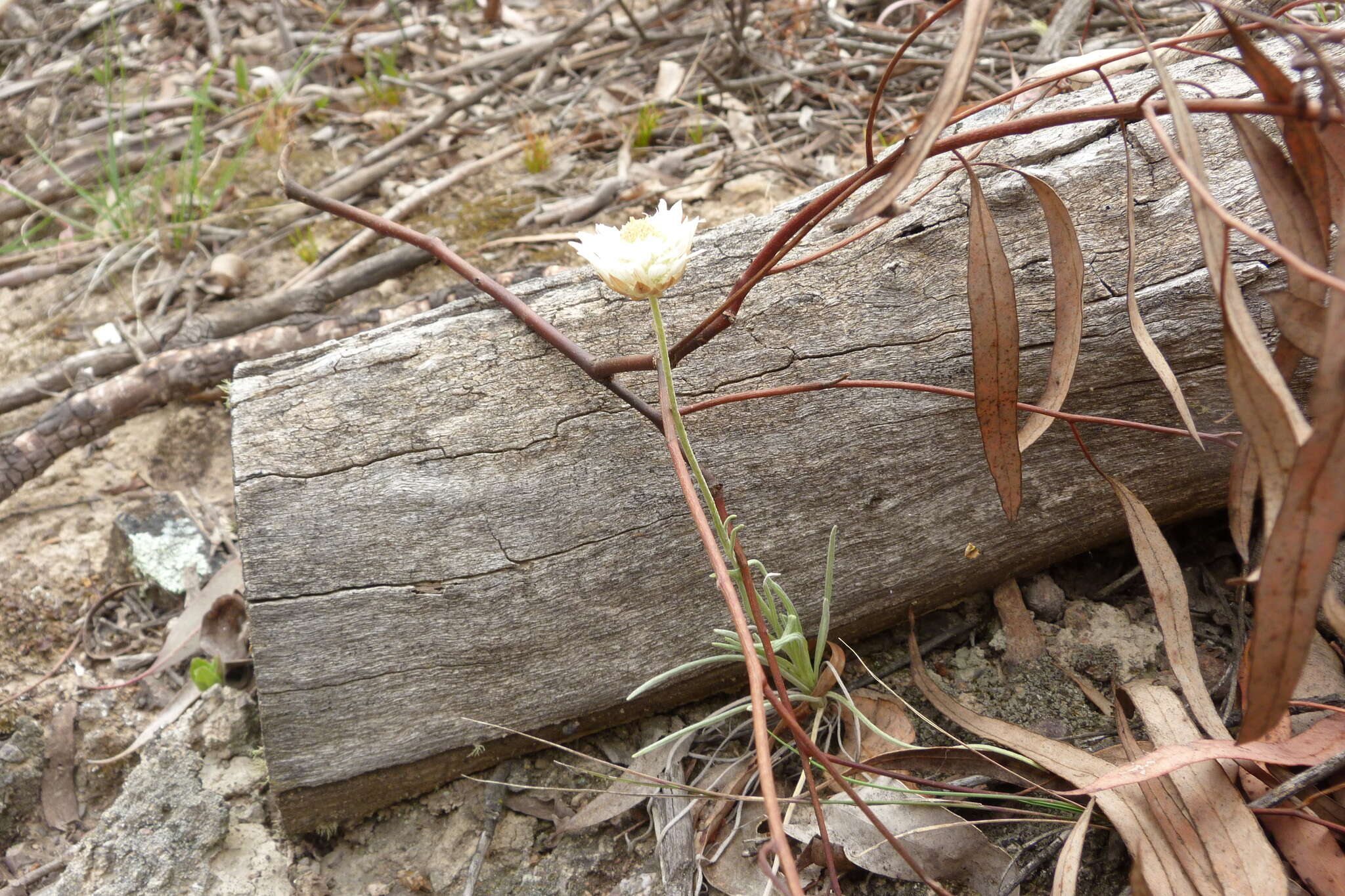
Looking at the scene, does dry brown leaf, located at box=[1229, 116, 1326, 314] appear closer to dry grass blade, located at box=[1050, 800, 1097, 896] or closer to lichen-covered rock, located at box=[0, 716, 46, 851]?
dry grass blade, located at box=[1050, 800, 1097, 896]

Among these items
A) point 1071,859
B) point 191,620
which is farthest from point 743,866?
point 191,620

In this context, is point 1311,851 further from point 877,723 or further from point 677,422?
point 677,422

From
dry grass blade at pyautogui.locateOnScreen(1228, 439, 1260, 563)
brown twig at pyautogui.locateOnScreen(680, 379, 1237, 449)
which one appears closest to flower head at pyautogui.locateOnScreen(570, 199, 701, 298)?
brown twig at pyautogui.locateOnScreen(680, 379, 1237, 449)

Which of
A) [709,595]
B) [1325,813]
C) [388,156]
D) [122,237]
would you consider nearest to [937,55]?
[388,156]

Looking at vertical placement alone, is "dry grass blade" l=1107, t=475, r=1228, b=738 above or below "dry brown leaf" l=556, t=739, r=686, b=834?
above

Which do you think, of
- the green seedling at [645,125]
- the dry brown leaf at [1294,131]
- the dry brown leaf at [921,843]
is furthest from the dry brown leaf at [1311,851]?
the green seedling at [645,125]

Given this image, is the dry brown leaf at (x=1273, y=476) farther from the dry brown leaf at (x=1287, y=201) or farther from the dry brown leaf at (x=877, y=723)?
the dry brown leaf at (x=877, y=723)

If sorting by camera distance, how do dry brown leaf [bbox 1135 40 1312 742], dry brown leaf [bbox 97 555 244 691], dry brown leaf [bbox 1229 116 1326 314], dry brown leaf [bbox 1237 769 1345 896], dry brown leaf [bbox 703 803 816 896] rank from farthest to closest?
dry brown leaf [bbox 97 555 244 691], dry brown leaf [bbox 703 803 816 896], dry brown leaf [bbox 1237 769 1345 896], dry brown leaf [bbox 1229 116 1326 314], dry brown leaf [bbox 1135 40 1312 742]

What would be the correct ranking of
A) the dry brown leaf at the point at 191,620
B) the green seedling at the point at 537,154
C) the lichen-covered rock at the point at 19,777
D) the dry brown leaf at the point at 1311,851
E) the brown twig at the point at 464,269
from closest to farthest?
1. the dry brown leaf at the point at 1311,851
2. the brown twig at the point at 464,269
3. the lichen-covered rock at the point at 19,777
4. the dry brown leaf at the point at 191,620
5. the green seedling at the point at 537,154
